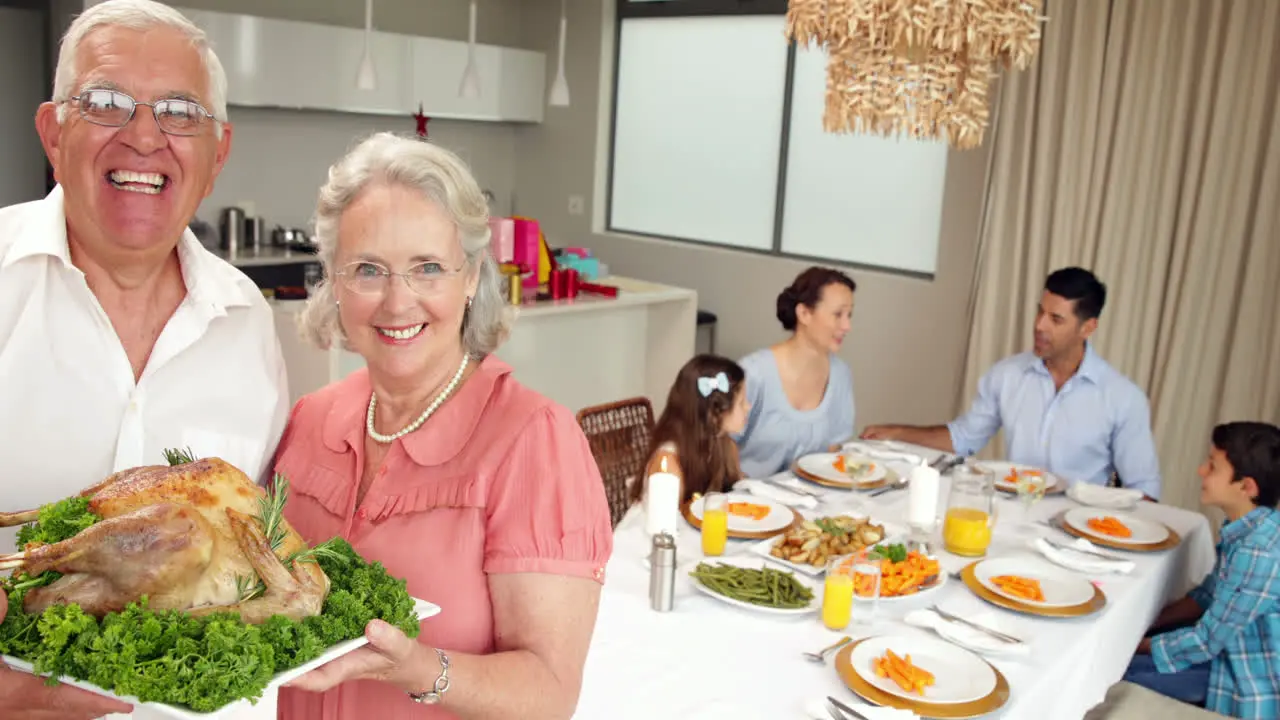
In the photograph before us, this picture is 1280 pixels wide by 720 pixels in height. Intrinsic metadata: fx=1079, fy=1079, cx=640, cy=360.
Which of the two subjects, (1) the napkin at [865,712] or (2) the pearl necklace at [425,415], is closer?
(2) the pearl necklace at [425,415]

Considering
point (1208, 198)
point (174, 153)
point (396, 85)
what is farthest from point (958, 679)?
point (396, 85)

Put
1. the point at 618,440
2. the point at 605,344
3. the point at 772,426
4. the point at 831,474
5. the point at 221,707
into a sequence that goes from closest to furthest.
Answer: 1. the point at 221,707
2. the point at 831,474
3. the point at 618,440
4. the point at 772,426
5. the point at 605,344

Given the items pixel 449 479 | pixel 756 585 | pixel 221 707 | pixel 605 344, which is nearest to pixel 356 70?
pixel 605 344

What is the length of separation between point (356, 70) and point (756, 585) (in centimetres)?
449

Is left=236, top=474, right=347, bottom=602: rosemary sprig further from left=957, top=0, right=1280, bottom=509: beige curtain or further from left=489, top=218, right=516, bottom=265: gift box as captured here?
left=957, top=0, right=1280, bottom=509: beige curtain

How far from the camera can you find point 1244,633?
2.59 m

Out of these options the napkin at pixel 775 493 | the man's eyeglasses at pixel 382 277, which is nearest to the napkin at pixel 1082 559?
the napkin at pixel 775 493

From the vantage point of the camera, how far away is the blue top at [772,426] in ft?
11.8

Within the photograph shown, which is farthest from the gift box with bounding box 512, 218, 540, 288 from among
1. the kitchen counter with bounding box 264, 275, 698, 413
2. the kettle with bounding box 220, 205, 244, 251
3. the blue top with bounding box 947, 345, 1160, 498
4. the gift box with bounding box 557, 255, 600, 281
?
the blue top with bounding box 947, 345, 1160, 498

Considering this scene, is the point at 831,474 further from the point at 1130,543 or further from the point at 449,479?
the point at 449,479

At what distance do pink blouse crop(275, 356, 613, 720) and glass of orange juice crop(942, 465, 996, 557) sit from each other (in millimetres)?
1544

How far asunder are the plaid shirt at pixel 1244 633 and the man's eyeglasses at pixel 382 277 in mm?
2177

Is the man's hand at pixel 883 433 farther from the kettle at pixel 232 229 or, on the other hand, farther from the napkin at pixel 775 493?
the kettle at pixel 232 229

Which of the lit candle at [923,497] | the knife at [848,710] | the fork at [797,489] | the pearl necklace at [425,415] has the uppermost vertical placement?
the pearl necklace at [425,415]
